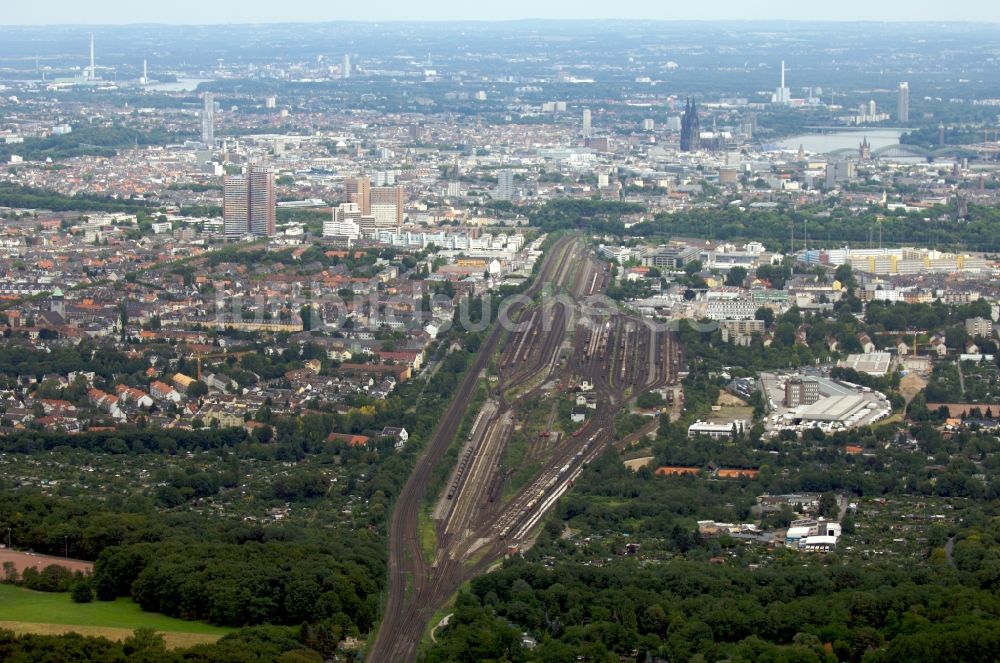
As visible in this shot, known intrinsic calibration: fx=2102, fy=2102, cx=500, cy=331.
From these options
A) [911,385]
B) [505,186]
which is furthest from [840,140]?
[911,385]

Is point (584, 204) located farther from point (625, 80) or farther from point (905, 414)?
point (625, 80)

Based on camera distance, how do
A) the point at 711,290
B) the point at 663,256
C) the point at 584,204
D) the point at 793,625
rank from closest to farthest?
the point at 793,625 → the point at 711,290 → the point at 663,256 → the point at 584,204

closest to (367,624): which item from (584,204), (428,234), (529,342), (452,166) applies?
(529,342)

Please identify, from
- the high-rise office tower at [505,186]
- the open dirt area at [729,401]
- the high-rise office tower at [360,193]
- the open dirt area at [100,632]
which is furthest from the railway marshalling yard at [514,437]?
the high-rise office tower at [505,186]

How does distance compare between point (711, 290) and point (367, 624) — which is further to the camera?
point (711, 290)

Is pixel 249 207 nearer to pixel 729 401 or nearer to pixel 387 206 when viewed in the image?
pixel 387 206

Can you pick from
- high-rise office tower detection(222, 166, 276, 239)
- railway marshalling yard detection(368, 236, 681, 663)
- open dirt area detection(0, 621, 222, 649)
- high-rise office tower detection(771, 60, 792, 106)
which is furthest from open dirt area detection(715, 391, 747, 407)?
high-rise office tower detection(771, 60, 792, 106)

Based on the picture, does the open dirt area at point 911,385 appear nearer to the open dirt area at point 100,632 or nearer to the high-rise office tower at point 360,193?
the open dirt area at point 100,632
